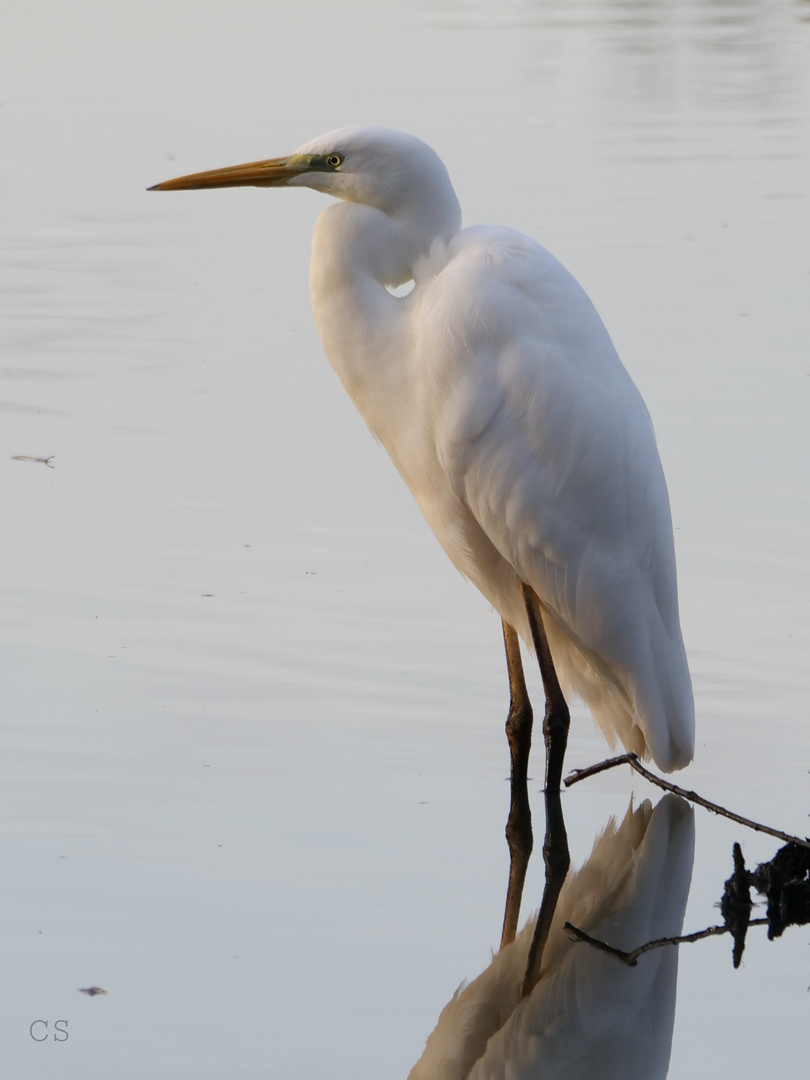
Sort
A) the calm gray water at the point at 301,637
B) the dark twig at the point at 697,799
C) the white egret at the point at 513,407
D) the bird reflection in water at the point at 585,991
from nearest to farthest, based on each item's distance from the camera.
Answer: the bird reflection in water at the point at 585,991, the calm gray water at the point at 301,637, the dark twig at the point at 697,799, the white egret at the point at 513,407

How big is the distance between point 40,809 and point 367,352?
1.30 meters

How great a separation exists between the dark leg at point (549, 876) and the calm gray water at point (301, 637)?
0.04m

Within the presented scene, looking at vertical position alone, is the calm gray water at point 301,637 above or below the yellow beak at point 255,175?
below

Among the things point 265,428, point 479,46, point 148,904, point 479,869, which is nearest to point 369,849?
point 479,869

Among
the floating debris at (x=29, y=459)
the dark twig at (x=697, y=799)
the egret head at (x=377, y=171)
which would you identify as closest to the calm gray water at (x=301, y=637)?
the floating debris at (x=29, y=459)

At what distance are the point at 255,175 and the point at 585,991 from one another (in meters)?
2.12

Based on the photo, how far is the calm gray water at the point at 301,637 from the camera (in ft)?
11.8

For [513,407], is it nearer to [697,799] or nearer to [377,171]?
[377,171]

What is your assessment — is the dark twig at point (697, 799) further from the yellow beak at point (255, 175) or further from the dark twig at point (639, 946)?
the yellow beak at point (255, 175)

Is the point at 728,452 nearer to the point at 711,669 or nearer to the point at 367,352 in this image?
the point at 711,669

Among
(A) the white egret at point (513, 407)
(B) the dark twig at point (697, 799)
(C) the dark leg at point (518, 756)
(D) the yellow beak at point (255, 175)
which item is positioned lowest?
(C) the dark leg at point (518, 756)

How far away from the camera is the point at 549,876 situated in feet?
13.7

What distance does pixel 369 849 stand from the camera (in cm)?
418

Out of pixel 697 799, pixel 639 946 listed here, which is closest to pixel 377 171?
pixel 697 799
